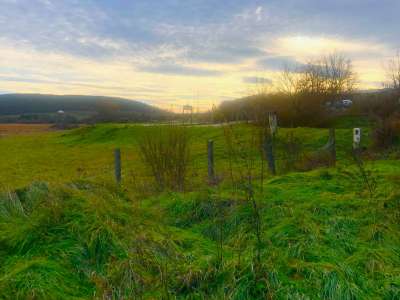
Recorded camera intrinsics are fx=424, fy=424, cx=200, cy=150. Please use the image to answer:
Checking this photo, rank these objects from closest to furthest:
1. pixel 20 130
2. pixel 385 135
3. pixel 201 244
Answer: pixel 201 244
pixel 385 135
pixel 20 130

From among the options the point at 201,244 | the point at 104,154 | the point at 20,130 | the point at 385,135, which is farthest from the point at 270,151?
the point at 20,130

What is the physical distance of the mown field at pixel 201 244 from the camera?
377cm

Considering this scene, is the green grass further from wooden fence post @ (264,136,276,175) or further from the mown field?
the mown field

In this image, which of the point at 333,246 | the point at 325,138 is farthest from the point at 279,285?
the point at 325,138

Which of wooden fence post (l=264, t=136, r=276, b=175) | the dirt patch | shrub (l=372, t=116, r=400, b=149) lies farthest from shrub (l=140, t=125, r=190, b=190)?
the dirt patch

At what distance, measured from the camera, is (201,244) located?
4.93 meters

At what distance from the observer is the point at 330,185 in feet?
26.1

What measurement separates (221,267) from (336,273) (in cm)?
107

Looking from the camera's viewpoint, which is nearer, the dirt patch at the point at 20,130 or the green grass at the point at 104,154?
the green grass at the point at 104,154

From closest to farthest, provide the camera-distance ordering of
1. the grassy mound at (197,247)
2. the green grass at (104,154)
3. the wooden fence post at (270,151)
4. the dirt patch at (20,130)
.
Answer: the grassy mound at (197,247) → the wooden fence post at (270,151) → the green grass at (104,154) → the dirt patch at (20,130)

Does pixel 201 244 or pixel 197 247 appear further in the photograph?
pixel 201 244

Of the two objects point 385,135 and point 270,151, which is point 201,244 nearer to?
point 270,151

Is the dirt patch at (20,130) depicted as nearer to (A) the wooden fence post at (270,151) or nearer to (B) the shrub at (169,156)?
(A) the wooden fence post at (270,151)

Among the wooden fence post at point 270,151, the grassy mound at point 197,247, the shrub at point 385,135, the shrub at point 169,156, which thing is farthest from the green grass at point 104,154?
the grassy mound at point 197,247
